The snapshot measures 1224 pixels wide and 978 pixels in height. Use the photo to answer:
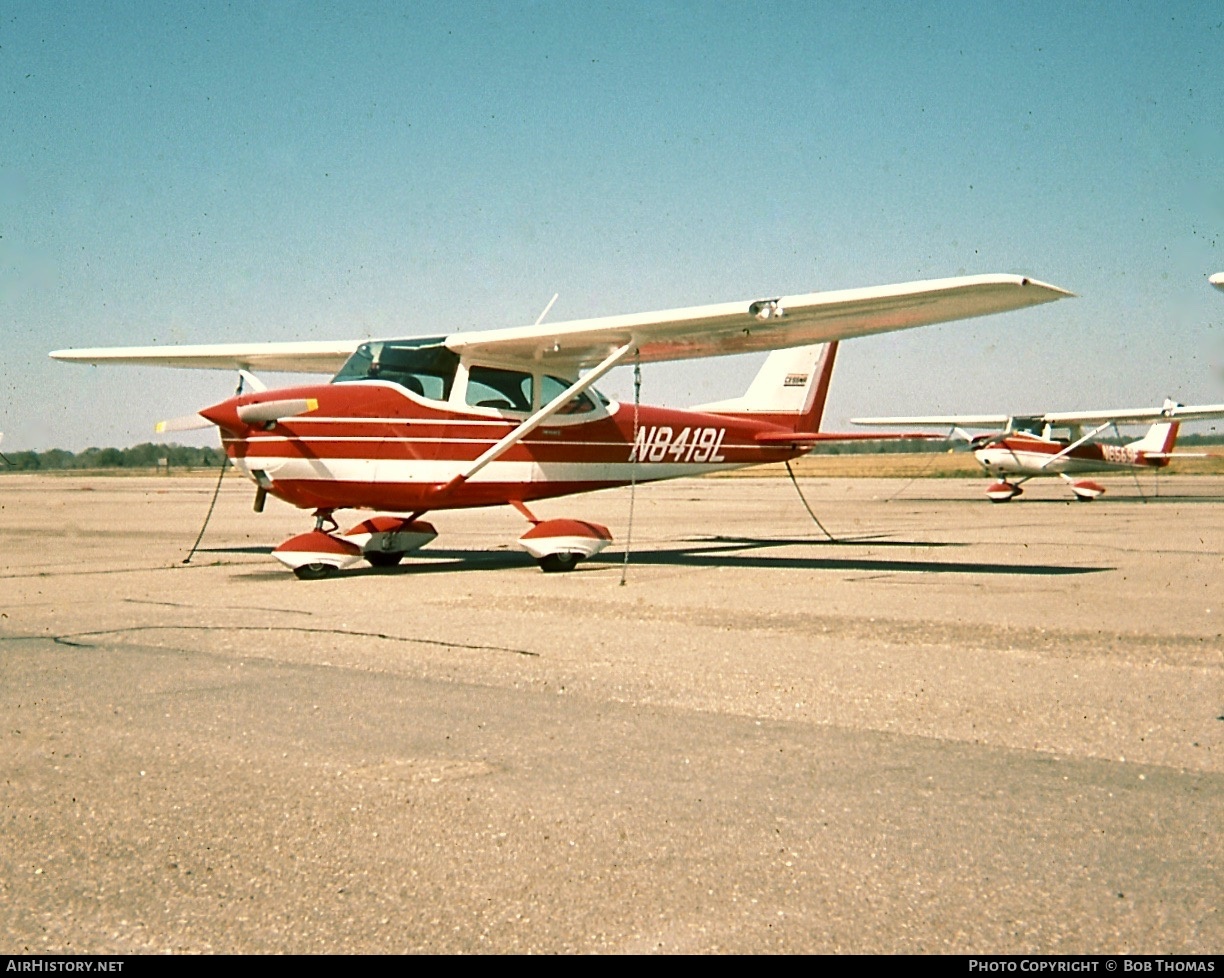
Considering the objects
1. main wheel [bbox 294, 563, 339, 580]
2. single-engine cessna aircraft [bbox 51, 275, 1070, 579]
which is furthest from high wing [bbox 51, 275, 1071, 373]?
main wheel [bbox 294, 563, 339, 580]

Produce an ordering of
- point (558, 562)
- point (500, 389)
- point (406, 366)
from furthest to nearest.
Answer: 1. point (500, 389)
2. point (406, 366)
3. point (558, 562)

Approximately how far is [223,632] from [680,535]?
1126 centimetres

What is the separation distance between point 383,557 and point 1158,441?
34179 mm

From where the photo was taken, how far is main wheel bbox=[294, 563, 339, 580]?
11117 mm

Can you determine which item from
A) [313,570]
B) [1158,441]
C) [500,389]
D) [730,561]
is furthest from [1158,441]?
[313,570]

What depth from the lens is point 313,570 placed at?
11.2m

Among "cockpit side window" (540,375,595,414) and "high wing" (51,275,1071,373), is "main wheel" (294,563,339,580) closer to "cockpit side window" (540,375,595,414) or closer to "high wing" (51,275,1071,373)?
"high wing" (51,275,1071,373)

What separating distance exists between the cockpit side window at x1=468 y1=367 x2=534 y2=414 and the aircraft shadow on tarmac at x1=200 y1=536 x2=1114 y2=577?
1855mm

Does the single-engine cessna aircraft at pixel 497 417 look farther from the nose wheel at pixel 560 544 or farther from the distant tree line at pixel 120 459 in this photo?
the distant tree line at pixel 120 459

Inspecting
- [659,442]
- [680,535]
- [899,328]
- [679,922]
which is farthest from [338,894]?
[680,535]

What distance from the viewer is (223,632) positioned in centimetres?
729

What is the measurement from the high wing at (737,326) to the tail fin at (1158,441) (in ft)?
102

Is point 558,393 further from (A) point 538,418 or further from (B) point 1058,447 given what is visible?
(B) point 1058,447

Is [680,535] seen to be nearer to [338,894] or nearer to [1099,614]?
[1099,614]
